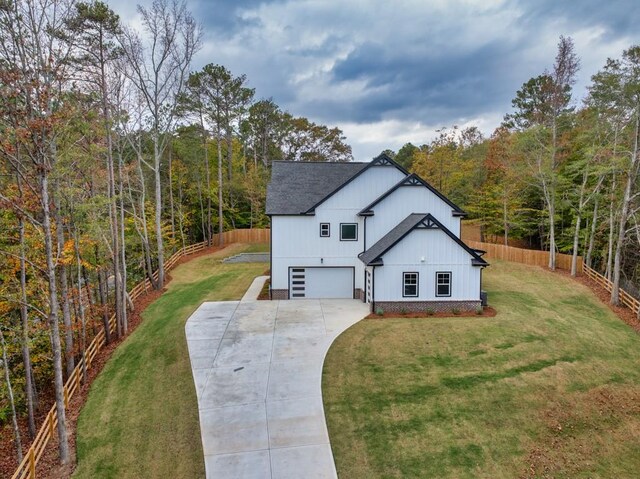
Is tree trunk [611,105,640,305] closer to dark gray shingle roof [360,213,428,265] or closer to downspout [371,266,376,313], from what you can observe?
dark gray shingle roof [360,213,428,265]

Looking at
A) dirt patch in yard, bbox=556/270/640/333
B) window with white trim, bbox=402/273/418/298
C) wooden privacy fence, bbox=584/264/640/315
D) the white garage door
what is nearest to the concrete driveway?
the white garage door

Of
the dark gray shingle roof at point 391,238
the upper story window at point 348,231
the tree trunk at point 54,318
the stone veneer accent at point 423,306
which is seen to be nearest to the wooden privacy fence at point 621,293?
the stone veneer accent at point 423,306

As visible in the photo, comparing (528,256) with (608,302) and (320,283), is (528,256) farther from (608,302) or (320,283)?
(320,283)

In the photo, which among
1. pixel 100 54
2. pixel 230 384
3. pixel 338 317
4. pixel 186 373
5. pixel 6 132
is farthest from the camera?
pixel 338 317

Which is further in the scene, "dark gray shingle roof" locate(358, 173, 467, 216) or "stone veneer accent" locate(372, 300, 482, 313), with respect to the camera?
"dark gray shingle roof" locate(358, 173, 467, 216)

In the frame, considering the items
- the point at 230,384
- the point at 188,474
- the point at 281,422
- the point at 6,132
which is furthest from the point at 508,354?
the point at 6,132

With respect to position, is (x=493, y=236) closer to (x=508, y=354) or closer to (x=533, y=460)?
(x=508, y=354)

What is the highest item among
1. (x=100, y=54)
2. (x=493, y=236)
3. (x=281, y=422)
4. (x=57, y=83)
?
(x=100, y=54)
